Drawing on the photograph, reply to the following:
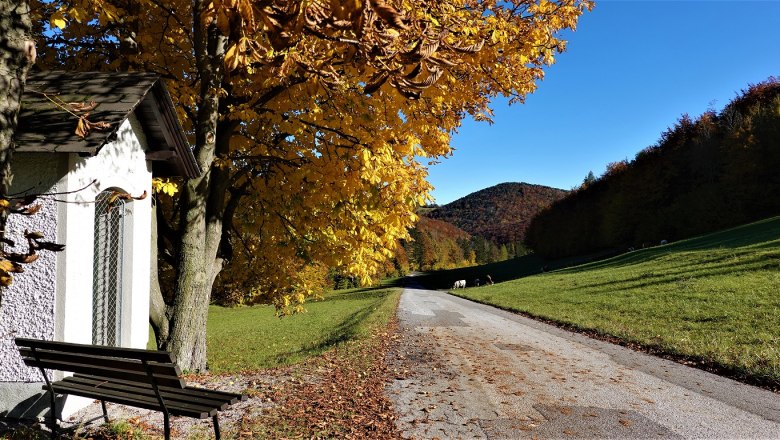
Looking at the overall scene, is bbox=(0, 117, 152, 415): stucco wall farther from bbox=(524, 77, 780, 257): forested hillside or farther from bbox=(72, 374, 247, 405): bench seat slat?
bbox=(524, 77, 780, 257): forested hillside

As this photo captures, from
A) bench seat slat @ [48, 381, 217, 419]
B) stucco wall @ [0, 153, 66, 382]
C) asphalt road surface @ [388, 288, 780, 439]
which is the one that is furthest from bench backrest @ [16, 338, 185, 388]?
asphalt road surface @ [388, 288, 780, 439]

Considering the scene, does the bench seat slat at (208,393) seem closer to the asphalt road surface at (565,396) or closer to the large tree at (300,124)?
the asphalt road surface at (565,396)

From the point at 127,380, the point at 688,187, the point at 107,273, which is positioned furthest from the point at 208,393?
the point at 688,187

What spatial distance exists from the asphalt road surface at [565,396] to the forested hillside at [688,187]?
41.4 m

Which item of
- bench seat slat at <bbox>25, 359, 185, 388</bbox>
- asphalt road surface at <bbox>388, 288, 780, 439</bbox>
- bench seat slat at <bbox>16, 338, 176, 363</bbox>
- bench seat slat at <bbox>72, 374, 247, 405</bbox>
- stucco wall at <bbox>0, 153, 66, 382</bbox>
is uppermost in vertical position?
stucco wall at <bbox>0, 153, 66, 382</bbox>

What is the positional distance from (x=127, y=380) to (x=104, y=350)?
34 cm

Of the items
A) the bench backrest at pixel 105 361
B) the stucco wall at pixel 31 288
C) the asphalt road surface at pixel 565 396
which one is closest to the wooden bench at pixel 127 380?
the bench backrest at pixel 105 361

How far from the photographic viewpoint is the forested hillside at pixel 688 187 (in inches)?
1592

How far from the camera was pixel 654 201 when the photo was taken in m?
55.9

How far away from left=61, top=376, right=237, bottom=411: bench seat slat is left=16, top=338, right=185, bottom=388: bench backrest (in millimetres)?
277

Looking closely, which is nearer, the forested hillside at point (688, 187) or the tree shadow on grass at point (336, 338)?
the tree shadow on grass at point (336, 338)

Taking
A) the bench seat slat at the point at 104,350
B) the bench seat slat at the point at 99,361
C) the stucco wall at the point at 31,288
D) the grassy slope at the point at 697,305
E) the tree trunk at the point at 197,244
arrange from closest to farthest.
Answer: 1. the bench seat slat at the point at 104,350
2. the bench seat slat at the point at 99,361
3. the stucco wall at the point at 31,288
4. the tree trunk at the point at 197,244
5. the grassy slope at the point at 697,305

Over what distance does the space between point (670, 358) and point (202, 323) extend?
8.87 meters

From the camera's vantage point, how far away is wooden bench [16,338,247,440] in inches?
153
